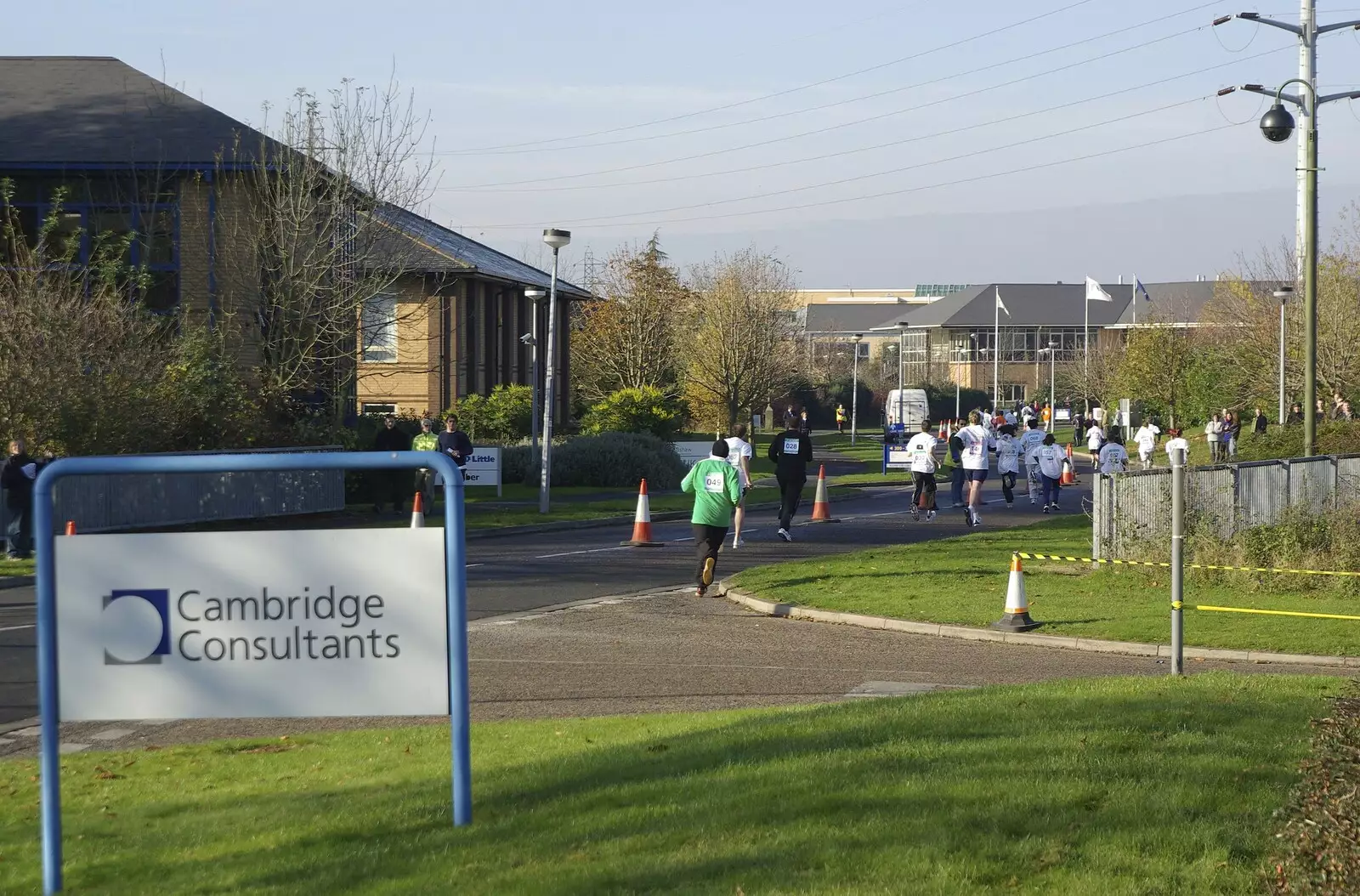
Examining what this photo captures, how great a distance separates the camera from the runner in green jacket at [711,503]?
625 inches

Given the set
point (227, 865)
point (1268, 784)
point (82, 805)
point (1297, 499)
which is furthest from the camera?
point (1297, 499)

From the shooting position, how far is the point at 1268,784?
19.5 ft

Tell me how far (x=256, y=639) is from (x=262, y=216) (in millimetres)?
27314

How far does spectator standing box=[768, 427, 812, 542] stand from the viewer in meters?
23.1

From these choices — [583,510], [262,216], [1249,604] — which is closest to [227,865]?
[1249,604]

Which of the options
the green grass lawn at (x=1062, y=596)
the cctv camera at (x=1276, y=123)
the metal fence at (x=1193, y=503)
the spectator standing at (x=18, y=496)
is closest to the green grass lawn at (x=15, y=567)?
the spectator standing at (x=18, y=496)

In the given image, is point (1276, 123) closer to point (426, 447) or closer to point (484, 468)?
point (426, 447)

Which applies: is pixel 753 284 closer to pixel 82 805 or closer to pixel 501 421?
pixel 501 421

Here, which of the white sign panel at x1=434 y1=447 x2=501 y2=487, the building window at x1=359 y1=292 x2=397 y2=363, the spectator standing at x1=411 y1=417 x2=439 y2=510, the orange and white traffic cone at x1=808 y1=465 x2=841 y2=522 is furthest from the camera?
the building window at x1=359 y1=292 x2=397 y2=363

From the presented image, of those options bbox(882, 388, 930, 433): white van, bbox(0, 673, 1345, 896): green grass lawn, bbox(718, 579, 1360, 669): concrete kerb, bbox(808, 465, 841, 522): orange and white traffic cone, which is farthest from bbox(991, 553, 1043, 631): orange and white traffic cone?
bbox(882, 388, 930, 433): white van

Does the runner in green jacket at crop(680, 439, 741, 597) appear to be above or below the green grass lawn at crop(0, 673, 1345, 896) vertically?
above

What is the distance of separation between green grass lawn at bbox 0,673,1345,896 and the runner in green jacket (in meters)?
7.65

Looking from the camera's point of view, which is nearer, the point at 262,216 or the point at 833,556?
the point at 833,556

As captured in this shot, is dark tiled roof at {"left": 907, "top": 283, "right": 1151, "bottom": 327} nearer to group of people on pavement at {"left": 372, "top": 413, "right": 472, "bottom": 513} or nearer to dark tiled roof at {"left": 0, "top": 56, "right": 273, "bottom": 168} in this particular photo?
dark tiled roof at {"left": 0, "top": 56, "right": 273, "bottom": 168}
